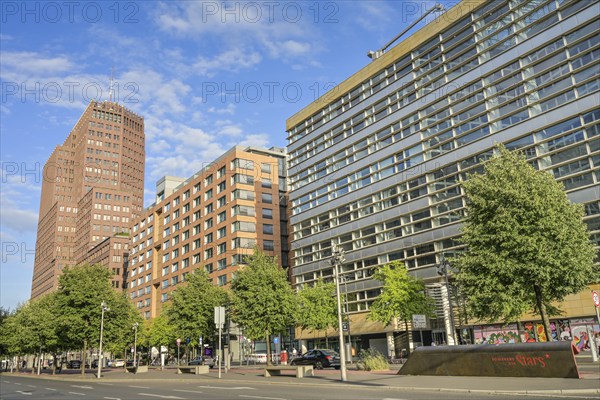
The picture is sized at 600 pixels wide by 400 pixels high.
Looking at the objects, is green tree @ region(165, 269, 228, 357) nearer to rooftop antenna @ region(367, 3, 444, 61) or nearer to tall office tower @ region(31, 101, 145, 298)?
rooftop antenna @ region(367, 3, 444, 61)

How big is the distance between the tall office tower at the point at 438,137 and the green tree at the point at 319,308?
5.59 m

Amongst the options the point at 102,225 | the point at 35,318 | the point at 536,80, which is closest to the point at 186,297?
the point at 35,318

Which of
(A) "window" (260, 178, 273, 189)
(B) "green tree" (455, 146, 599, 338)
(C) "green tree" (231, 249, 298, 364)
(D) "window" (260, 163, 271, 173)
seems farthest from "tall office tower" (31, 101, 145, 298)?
(B) "green tree" (455, 146, 599, 338)

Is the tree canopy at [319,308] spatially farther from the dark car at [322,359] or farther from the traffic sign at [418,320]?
the traffic sign at [418,320]

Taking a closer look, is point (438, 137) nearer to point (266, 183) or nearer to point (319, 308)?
point (319, 308)

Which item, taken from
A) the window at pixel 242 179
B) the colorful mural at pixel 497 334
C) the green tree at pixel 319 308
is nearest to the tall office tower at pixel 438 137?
the colorful mural at pixel 497 334

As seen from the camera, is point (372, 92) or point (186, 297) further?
point (372, 92)

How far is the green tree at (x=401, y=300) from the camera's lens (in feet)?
156

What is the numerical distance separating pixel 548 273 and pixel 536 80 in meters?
28.5

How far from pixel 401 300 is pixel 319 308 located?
48.7ft

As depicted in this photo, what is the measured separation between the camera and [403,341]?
5919 centimetres

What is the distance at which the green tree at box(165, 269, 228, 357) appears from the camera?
5631 centimetres

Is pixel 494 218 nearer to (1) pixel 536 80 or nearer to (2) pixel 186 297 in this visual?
(1) pixel 536 80

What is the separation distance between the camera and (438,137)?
2279 inches
